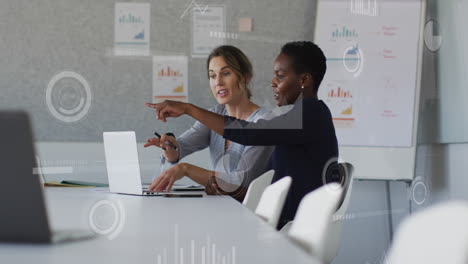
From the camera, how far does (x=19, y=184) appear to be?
0.89m

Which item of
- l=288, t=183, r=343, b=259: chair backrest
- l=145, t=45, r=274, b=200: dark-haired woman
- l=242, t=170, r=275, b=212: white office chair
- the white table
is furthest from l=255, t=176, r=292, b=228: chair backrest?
l=145, t=45, r=274, b=200: dark-haired woman

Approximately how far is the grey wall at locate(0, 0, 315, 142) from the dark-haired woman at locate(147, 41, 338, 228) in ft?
4.56

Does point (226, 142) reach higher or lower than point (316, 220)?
lower

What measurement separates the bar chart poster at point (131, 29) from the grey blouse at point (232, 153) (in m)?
0.72

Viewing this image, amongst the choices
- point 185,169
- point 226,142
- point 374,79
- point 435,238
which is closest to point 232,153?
point 226,142

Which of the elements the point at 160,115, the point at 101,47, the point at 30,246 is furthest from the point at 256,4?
the point at 30,246

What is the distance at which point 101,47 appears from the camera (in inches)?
151

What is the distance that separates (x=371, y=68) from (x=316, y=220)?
274 centimetres

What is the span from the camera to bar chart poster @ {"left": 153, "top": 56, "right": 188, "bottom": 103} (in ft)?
12.5

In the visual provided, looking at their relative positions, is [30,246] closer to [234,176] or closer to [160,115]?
[160,115]
